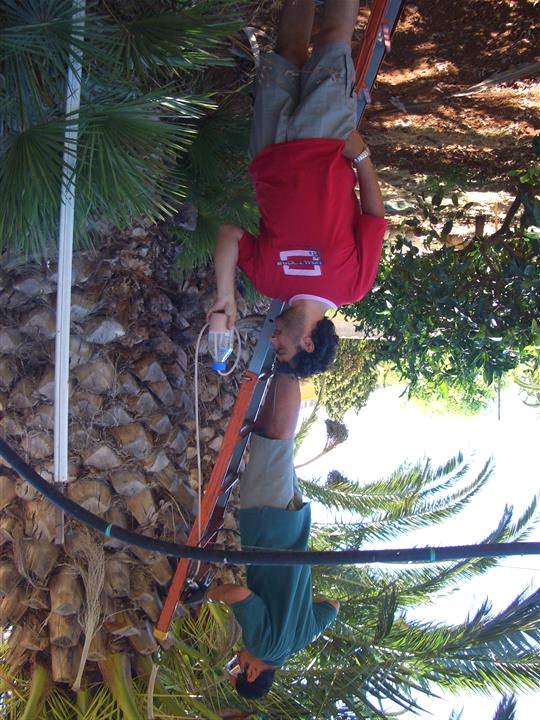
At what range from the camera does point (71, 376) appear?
3.50 m

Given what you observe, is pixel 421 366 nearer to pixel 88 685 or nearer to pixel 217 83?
pixel 217 83

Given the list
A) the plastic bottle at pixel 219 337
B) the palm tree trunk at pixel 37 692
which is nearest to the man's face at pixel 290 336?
the plastic bottle at pixel 219 337

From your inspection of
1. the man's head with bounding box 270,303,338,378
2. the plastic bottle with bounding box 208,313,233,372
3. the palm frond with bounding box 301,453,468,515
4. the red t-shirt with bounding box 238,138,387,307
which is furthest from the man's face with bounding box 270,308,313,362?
the palm frond with bounding box 301,453,468,515

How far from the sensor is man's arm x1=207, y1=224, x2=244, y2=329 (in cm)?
299

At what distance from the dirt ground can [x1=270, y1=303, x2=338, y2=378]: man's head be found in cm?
180

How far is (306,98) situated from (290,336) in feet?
3.52

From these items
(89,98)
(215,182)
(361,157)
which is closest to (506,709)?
(361,157)

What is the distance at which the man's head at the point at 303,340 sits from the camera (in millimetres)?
3033

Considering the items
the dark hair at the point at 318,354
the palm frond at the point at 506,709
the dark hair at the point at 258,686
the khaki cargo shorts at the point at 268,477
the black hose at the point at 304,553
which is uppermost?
the dark hair at the point at 318,354

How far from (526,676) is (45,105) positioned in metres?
3.79

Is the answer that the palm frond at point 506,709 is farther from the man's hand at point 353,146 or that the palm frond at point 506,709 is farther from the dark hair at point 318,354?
the man's hand at point 353,146

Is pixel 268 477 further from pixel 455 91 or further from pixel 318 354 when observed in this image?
pixel 455 91

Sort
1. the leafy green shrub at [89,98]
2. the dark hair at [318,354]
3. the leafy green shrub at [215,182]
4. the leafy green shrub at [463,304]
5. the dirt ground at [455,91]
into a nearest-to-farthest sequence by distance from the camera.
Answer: the leafy green shrub at [89,98] → the dark hair at [318,354] → the leafy green shrub at [215,182] → the leafy green shrub at [463,304] → the dirt ground at [455,91]

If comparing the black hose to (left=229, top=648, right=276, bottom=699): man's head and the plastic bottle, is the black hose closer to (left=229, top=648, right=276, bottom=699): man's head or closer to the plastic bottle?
the plastic bottle
